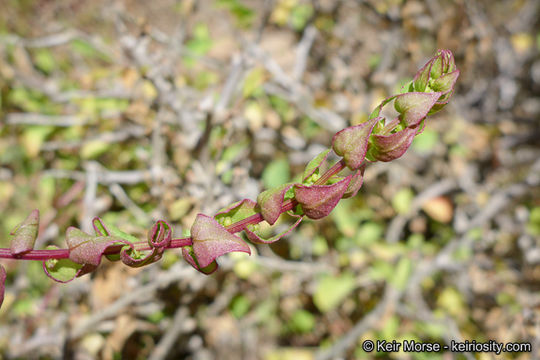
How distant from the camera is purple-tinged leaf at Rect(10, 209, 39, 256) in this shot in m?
0.50

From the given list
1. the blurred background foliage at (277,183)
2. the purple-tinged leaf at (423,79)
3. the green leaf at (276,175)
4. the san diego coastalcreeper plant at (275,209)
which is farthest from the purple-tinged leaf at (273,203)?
the green leaf at (276,175)

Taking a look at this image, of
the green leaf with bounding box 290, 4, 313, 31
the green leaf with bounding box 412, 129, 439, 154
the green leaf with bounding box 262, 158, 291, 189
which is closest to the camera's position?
the green leaf with bounding box 262, 158, 291, 189

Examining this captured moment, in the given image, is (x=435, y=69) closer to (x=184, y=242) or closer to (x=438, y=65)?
(x=438, y=65)

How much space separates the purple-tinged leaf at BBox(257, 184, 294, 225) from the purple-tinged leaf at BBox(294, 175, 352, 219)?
0.02m

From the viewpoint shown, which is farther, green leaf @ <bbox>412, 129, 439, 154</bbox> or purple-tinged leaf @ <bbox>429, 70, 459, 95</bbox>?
green leaf @ <bbox>412, 129, 439, 154</bbox>

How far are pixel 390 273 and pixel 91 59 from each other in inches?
94.8

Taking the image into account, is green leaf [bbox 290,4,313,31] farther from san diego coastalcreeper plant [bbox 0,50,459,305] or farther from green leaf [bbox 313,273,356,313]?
san diego coastalcreeper plant [bbox 0,50,459,305]

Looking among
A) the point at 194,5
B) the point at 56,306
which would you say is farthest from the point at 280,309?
the point at 194,5

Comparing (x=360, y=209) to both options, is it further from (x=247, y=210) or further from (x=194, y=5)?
(x=247, y=210)

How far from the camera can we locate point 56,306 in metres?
1.45

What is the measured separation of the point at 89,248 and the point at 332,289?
1037 millimetres

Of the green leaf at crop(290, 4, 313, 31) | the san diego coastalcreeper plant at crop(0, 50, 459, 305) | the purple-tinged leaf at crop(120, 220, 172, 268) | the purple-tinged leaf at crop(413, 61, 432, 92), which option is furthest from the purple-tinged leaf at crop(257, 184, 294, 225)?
the green leaf at crop(290, 4, 313, 31)

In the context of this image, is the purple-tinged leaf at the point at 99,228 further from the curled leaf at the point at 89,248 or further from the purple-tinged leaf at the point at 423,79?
the purple-tinged leaf at the point at 423,79

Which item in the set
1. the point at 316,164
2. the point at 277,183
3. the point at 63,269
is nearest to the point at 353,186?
the point at 316,164
